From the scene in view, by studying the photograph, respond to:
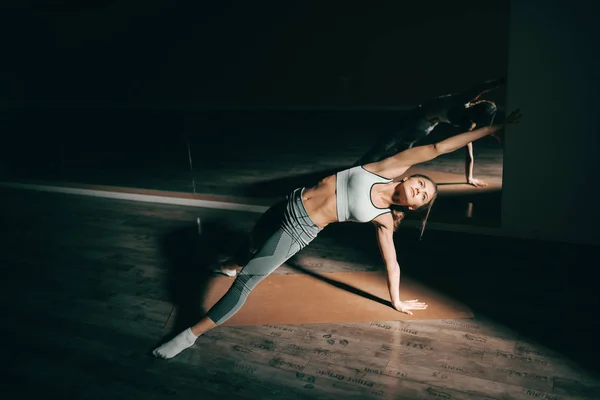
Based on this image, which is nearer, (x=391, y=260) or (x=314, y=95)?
(x=391, y=260)

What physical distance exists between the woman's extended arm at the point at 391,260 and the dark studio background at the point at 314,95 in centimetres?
44

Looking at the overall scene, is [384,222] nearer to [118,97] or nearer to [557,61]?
[557,61]

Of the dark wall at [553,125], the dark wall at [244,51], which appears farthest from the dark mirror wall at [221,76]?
the dark wall at [553,125]

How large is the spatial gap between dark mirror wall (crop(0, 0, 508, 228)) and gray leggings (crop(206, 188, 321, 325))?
4.37 metres

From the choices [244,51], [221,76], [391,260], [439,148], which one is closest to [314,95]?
[244,51]

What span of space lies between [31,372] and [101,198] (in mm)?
3363

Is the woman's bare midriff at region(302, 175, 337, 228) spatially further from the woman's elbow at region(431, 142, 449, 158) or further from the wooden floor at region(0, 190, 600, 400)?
the wooden floor at region(0, 190, 600, 400)

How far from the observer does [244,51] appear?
1200cm

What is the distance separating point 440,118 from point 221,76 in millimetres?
8602

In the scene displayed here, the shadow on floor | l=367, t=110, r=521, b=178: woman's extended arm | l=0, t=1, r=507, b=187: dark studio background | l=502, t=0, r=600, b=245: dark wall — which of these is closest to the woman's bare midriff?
l=367, t=110, r=521, b=178: woman's extended arm

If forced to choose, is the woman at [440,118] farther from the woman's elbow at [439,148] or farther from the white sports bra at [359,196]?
the woman's elbow at [439,148]

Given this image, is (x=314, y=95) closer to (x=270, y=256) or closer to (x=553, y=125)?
(x=553, y=125)

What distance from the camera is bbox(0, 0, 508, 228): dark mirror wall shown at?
852 centimetres

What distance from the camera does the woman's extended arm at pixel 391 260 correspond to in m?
2.79
